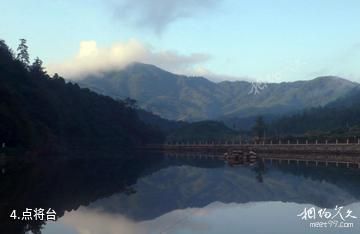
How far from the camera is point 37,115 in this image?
76.9 metres

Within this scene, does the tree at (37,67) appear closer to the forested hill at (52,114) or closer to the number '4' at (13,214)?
the forested hill at (52,114)

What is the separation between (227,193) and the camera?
31562 mm

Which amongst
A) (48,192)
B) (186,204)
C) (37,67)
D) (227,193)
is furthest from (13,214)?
(37,67)

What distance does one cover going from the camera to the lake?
1811cm

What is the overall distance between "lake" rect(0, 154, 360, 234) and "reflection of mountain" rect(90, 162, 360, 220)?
41mm

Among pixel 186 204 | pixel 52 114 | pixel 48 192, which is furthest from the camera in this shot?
pixel 52 114

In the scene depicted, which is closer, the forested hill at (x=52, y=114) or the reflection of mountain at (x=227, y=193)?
the reflection of mountain at (x=227, y=193)

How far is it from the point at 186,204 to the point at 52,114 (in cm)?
5923

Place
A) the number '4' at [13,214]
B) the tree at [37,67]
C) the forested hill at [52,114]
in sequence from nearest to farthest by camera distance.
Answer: the number '4' at [13,214] < the forested hill at [52,114] < the tree at [37,67]

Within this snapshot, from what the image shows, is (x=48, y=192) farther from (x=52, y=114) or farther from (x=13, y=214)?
(x=52, y=114)

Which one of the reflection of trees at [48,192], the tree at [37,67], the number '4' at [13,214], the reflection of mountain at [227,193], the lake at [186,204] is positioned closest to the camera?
the lake at [186,204]

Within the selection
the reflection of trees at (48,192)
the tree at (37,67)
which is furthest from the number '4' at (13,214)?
the tree at (37,67)

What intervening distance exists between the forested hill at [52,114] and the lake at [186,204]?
20883 millimetres

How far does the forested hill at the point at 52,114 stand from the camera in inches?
2270
